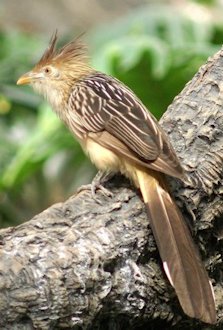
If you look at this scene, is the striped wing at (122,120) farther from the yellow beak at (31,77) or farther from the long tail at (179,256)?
the yellow beak at (31,77)

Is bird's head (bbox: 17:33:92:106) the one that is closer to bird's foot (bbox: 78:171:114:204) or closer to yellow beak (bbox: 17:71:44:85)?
yellow beak (bbox: 17:71:44:85)

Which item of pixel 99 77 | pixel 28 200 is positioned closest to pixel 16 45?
pixel 28 200

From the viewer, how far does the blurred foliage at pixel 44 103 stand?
20.8 ft

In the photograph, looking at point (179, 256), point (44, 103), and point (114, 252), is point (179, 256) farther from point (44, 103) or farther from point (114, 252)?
point (44, 103)

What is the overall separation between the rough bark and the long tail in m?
0.05

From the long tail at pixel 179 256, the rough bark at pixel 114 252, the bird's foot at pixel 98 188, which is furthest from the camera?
the bird's foot at pixel 98 188

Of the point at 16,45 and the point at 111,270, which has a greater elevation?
the point at 16,45

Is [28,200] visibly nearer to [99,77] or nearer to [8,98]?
[8,98]

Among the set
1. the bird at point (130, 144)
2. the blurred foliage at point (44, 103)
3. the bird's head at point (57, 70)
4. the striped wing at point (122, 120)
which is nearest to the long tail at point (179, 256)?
the bird at point (130, 144)

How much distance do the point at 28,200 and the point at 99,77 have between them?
2.72 meters

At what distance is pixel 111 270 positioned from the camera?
3512 mm

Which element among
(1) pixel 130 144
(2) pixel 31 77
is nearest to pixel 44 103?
(2) pixel 31 77

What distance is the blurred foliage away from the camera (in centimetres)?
635

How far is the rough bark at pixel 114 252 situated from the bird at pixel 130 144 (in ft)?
0.23
